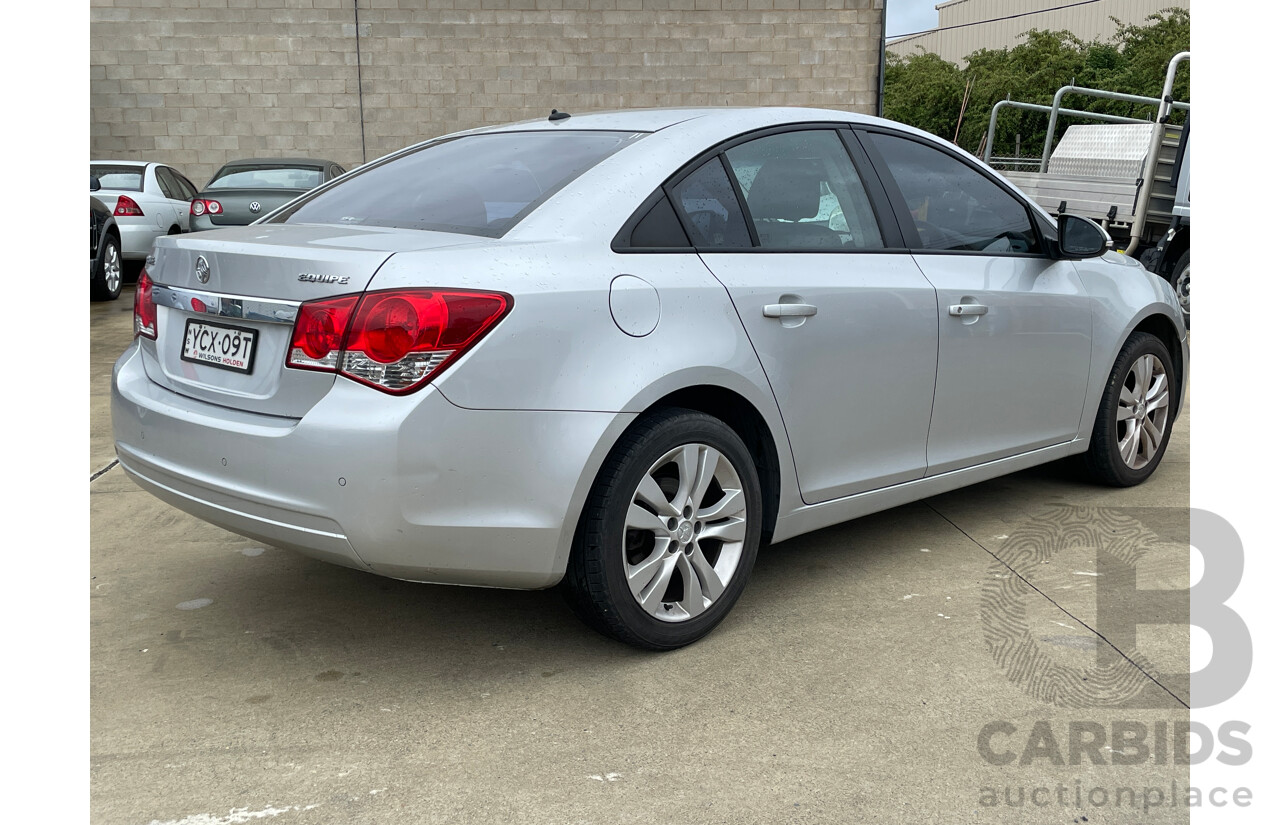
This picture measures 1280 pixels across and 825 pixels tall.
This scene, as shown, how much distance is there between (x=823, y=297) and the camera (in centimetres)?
333

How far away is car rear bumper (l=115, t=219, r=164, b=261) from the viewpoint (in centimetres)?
1263

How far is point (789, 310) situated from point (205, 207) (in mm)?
9492

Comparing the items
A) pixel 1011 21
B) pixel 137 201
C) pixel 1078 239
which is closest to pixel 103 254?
pixel 137 201

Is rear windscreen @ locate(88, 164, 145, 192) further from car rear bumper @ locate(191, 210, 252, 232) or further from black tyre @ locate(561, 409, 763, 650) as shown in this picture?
black tyre @ locate(561, 409, 763, 650)

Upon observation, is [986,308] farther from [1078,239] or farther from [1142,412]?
[1142,412]

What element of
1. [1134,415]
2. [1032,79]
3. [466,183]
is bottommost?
[1134,415]

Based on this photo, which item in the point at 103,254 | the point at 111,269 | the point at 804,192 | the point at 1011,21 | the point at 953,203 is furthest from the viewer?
the point at 1011,21

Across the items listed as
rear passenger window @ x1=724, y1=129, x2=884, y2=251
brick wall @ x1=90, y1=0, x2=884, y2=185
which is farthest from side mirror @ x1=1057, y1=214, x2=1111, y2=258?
brick wall @ x1=90, y1=0, x2=884, y2=185

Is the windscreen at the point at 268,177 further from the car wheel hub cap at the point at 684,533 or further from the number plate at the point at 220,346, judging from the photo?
the car wheel hub cap at the point at 684,533

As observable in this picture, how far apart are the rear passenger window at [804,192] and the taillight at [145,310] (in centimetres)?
170

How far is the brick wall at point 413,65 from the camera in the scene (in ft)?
61.2

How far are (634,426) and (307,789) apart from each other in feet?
3.77

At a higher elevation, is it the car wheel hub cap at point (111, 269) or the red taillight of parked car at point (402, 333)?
the red taillight of parked car at point (402, 333)

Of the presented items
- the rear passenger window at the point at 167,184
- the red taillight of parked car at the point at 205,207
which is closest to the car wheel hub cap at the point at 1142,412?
the red taillight of parked car at the point at 205,207
